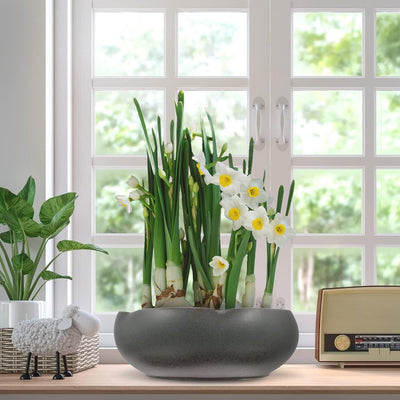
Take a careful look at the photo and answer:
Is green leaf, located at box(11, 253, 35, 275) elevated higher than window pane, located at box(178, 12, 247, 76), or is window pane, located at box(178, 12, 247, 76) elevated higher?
window pane, located at box(178, 12, 247, 76)

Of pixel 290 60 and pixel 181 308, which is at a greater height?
pixel 290 60

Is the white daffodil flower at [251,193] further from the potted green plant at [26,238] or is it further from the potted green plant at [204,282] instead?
the potted green plant at [26,238]

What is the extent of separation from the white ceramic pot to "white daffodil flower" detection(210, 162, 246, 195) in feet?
2.01

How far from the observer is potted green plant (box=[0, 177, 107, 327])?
2.22 meters

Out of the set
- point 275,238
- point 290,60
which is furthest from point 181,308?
point 290,60

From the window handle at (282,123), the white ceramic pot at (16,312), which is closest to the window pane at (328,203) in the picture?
the window handle at (282,123)

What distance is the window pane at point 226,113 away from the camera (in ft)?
8.48

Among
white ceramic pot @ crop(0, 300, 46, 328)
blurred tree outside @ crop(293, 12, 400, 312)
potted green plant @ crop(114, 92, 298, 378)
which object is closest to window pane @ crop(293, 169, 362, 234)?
blurred tree outside @ crop(293, 12, 400, 312)

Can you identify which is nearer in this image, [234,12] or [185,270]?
[185,270]

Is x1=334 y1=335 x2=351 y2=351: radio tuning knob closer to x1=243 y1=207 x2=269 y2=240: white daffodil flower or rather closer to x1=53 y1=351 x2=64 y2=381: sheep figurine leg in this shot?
x1=243 y1=207 x2=269 y2=240: white daffodil flower

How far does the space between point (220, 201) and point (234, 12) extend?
0.82 metres

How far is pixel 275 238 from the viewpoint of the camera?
2.09 m

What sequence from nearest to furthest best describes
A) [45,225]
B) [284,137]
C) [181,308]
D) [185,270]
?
[181,308]
[185,270]
[45,225]
[284,137]

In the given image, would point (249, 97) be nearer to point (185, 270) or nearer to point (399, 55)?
point (399, 55)
